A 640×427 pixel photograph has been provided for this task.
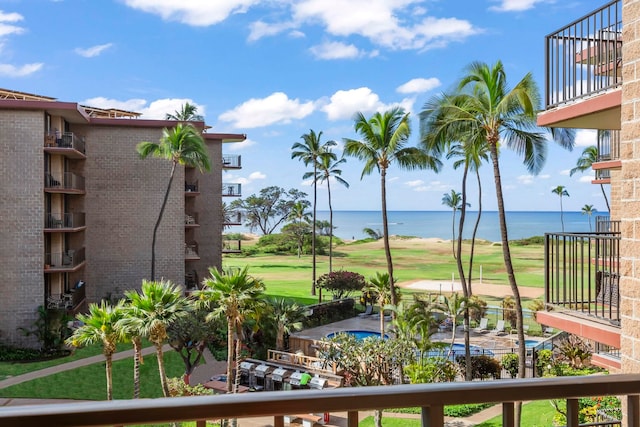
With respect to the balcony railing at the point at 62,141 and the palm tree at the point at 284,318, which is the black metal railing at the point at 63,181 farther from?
A: the palm tree at the point at 284,318

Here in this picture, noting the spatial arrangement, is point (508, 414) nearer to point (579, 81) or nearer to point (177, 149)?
point (579, 81)

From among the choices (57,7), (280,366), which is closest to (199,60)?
(57,7)

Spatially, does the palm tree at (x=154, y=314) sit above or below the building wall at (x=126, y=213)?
below

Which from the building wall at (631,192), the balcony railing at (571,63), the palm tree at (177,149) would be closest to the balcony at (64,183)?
the palm tree at (177,149)

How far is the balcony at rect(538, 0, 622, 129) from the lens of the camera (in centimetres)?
606

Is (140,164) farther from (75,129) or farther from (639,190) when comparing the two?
(639,190)

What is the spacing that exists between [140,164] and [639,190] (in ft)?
80.1

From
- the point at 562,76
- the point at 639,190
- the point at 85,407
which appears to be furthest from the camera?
the point at 562,76

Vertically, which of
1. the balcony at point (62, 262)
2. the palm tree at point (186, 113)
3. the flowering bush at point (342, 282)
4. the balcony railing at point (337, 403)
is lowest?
the flowering bush at point (342, 282)

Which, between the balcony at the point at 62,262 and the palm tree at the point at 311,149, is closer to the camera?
the balcony at the point at 62,262

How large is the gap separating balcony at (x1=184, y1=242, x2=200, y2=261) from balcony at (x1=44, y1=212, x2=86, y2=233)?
488 cm

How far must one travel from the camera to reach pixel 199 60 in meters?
128

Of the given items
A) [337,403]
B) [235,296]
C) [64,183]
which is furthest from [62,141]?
[337,403]

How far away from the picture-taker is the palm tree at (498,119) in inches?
605
